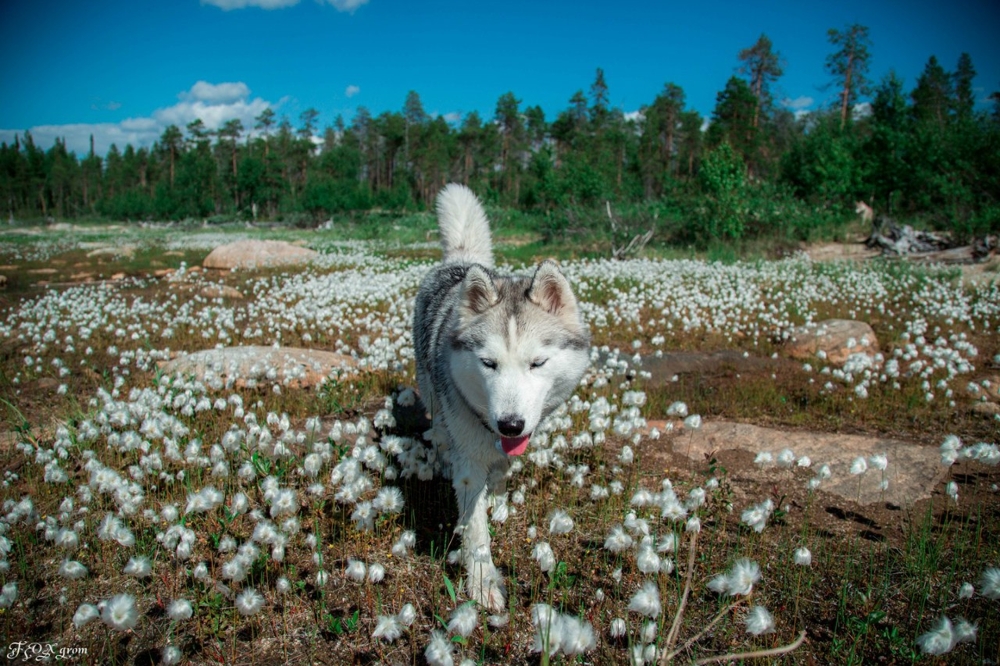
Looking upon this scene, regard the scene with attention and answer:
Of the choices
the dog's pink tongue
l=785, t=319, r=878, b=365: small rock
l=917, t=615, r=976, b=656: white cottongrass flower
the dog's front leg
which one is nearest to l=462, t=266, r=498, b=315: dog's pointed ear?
the dog's pink tongue

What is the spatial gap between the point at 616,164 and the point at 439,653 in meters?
70.2

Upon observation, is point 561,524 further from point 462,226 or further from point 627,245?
point 627,245

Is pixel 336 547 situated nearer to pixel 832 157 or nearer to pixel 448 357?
pixel 448 357

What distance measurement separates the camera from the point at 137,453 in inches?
193

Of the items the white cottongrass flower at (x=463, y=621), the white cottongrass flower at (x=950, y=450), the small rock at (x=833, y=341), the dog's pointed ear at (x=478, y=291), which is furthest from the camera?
the small rock at (x=833, y=341)

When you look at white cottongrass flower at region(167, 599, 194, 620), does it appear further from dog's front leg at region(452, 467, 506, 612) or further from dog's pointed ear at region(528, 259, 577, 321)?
dog's pointed ear at region(528, 259, 577, 321)

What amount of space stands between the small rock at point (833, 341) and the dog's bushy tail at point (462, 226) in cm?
640

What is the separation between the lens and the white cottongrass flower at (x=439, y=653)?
8.04 feet

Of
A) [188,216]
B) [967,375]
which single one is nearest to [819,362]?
[967,375]

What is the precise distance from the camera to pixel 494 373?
3.27 meters

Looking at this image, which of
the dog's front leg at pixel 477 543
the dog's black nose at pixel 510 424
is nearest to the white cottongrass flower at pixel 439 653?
the dog's front leg at pixel 477 543

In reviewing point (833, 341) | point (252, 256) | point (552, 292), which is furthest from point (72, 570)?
point (252, 256)

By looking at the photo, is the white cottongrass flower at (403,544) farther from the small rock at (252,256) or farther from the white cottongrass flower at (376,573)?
the small rock at (252,256)

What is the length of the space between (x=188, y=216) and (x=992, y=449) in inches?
3797
